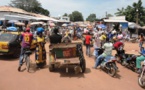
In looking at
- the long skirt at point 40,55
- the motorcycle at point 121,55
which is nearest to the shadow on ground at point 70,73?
the long skirt at point 40,55

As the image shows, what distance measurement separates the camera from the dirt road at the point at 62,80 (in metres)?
7.12

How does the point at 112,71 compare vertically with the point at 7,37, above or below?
below

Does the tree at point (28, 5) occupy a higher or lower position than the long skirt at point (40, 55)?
higher

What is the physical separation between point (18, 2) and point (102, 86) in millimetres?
71201

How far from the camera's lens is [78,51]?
8828 mm

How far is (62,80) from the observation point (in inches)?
309

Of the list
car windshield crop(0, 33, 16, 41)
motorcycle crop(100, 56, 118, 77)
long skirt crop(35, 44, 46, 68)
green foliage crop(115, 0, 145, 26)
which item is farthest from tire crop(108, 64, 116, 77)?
green foliage crop(115, 0, 145, 26)

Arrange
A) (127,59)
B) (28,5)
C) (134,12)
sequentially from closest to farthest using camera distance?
(127,59), (134,12), (28,5)

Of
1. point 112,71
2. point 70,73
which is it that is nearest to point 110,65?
point 112,71

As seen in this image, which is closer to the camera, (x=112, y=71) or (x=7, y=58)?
(x=112, y=71)

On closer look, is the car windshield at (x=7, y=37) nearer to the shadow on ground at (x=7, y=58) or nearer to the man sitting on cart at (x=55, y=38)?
the shadow on ground at (x=7, y=58)

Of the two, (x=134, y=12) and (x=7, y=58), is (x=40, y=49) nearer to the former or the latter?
(x=7, y=58)


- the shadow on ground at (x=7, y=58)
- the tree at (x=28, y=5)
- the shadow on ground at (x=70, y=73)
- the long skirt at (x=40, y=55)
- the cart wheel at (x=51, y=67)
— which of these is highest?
the tree at (x=28, y=5)

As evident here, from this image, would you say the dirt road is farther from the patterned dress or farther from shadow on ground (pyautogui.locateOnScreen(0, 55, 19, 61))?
shadow on ground (pyautogui.locateOnScreen(0, 55, 19, 61))
